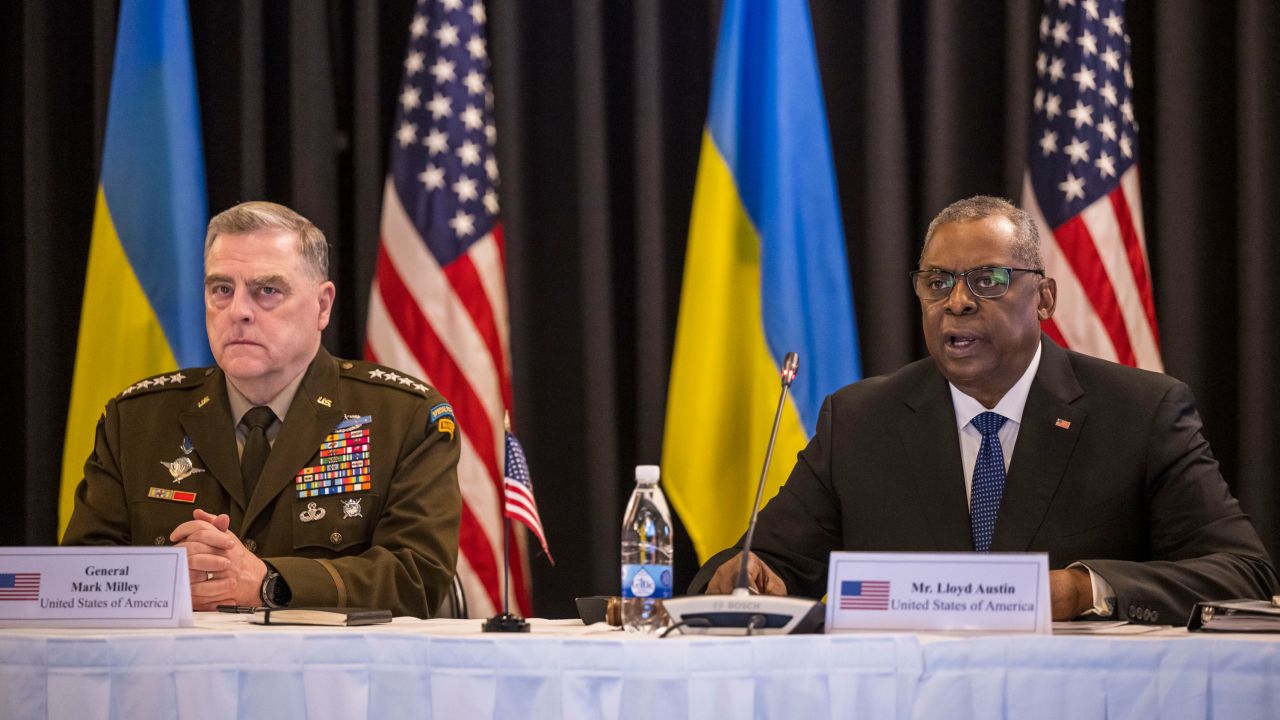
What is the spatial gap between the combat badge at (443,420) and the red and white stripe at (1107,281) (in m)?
1.73

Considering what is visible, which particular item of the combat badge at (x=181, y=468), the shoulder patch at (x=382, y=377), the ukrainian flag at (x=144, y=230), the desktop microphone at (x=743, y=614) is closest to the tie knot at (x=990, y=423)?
the desktop microphone at (x=743, y=614)

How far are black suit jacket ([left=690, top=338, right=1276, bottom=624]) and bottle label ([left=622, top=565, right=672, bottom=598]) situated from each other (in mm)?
493

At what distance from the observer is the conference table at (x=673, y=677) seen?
1.69 metres

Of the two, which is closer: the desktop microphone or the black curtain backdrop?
the desktop microphone

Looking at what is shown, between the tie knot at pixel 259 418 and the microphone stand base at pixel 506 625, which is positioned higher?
the tie knot at pixel 259 418

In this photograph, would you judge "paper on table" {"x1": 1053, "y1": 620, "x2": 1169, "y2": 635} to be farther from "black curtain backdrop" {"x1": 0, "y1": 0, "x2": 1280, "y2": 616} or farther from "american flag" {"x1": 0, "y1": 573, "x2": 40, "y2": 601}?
"black curtain backdrop" {"x1": 0, "y1": 0, "x2": 1280, "y2": 616}

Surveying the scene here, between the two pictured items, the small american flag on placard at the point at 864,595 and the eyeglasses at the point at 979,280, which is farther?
the eyeglasses at the point at 979,280

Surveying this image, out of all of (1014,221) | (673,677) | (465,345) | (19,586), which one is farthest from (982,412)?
(19,586)

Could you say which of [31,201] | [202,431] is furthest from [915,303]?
[31,201]

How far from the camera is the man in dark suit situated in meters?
2.69

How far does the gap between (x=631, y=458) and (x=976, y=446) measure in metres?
1.77

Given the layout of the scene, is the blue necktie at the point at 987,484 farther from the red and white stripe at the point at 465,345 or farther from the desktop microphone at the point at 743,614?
the red and white stripe at the point at 465,345

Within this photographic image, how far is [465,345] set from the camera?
4.05 metres

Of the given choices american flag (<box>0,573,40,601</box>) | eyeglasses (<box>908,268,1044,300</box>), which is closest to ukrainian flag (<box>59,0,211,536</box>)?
american flag (<box>0,573,40,601</box>)
